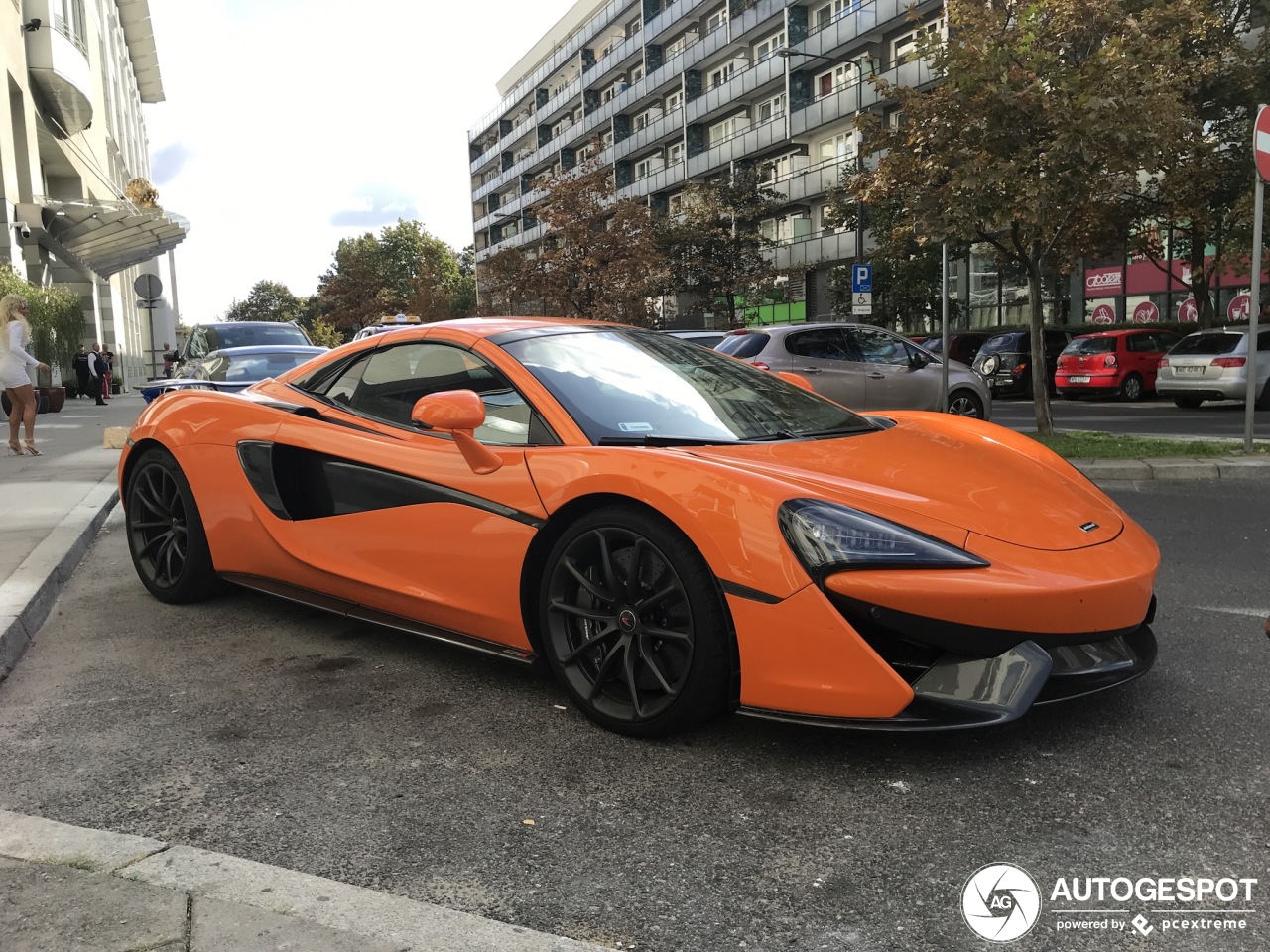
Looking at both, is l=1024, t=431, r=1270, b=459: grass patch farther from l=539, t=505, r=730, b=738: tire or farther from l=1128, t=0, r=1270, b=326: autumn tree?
l=1128, t=0, r=1270, b=326: autumn tree

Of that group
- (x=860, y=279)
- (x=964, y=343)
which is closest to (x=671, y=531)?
(x=860, y=279)

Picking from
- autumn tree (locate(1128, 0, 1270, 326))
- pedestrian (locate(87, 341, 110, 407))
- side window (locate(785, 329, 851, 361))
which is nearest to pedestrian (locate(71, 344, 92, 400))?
pedestrian (locate(87, 341, 110, 407))

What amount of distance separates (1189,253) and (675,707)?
22904mm

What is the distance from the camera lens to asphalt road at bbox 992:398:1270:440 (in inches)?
490

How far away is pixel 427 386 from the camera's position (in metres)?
3.80

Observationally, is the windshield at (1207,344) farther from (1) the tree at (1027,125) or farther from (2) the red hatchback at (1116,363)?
(1) the tree at (1027,125)

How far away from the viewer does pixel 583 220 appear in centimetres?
3400

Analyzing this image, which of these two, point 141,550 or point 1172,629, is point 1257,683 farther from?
point 141,550

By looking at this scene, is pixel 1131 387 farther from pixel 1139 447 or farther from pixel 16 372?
pixel 16 372

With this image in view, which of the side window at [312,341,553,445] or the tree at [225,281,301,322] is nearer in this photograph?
the side window at [312,341,553,445]

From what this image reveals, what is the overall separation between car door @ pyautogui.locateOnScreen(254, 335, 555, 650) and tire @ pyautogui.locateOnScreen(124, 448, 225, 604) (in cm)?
61

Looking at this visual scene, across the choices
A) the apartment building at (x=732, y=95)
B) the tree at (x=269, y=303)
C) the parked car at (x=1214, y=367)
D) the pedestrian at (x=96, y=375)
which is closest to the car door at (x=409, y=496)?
the parked car at (x=1214, y=367)

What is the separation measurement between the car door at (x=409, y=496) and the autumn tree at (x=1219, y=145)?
17883mm

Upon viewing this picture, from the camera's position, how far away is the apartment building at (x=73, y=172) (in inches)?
913
